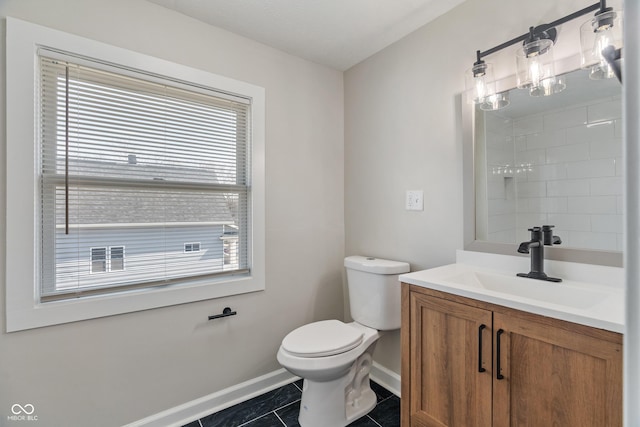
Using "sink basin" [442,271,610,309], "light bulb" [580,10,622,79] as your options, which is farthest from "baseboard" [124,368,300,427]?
"light bulb" [580,10,622,79]

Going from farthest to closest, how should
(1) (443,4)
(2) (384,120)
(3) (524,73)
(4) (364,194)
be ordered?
(4) (364,194) < (2) (384,120) < (1) (443,4) < (3) (524,73)

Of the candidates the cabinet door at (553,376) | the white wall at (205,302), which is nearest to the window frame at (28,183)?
the white wall at (205,302)

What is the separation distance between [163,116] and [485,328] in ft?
5.94

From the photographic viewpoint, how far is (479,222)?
5.11 feet

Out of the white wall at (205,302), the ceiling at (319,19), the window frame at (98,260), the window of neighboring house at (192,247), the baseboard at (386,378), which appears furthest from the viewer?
the baseboard at (386,378)

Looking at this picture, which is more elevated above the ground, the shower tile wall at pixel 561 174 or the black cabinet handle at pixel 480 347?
the shower tile wall at pixel 561 174

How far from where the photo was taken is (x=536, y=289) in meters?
1.23

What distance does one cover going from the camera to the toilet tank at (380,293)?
1.80 meters

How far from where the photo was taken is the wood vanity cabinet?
856 millimetres

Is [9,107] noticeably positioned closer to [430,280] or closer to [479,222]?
[430,280]

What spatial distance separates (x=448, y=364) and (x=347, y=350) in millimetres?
518

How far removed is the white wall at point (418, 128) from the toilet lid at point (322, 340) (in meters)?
0.47

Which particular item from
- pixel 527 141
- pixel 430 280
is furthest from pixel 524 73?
pixel 430 280

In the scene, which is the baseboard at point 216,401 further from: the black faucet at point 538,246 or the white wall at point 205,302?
the black faucet at point 538,246
